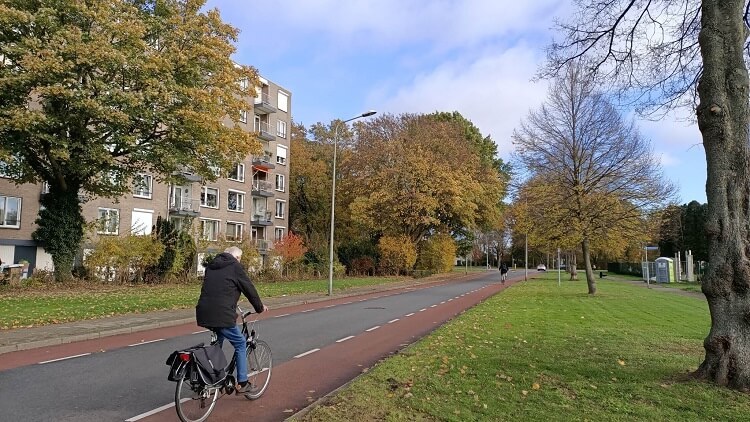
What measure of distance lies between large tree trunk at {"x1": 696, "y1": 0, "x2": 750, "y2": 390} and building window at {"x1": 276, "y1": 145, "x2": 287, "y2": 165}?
171 feet

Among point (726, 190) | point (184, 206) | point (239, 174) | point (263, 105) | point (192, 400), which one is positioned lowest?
point (192, 400)

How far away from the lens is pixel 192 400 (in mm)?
5242

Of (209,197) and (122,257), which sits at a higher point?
(209,197)

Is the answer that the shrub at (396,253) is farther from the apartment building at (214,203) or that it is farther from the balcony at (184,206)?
the balcony at (184,206)

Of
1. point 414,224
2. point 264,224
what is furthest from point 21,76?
point 264,224

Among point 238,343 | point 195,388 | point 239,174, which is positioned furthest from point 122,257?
point 239,174

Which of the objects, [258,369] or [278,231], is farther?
[278,231]

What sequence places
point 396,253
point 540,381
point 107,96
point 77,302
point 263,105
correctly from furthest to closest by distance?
point 263,105
point 396,253
point 107,96
point 77,302
point 540,381

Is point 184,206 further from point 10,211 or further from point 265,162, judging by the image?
point 10,211

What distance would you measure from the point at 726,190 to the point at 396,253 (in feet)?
130

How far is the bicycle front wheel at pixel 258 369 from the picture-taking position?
626cm

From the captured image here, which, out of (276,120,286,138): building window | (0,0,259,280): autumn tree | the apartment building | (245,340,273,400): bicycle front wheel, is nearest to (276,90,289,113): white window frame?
the apartment building

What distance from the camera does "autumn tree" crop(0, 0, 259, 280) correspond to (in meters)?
19.5

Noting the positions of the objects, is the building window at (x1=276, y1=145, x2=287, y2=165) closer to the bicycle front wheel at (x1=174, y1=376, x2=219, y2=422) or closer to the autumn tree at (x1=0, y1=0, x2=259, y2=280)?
the autumn tree at (x1=0, y1=0, x2=259, y2=280)
